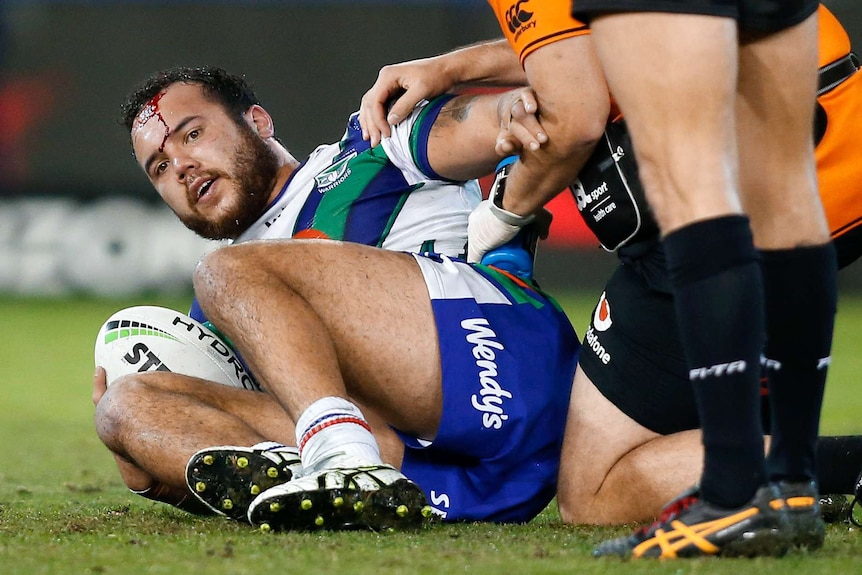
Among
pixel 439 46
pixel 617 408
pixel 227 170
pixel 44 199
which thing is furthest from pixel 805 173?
pixel 44 199

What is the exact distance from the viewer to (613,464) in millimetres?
2705

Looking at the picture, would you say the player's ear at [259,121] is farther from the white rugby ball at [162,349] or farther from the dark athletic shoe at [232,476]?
the dark athletic shoe at [232,476]

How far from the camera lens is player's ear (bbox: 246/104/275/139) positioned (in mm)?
3732

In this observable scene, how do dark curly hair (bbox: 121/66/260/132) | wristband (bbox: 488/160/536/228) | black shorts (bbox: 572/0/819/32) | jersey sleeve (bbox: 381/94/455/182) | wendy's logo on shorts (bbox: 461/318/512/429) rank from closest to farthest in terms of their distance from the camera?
black shorts (bbox: 572/0/819/32) → wendy's logo on shorts (bbox: 461/318/512/429) → wristband (bbox: 488/160/536/228) → jersey sleeve (bbox: 381/94/455/182) → dark curly hair (bbox: 121/66/260/132)

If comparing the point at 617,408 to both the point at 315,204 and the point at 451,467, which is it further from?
the point at 315,204

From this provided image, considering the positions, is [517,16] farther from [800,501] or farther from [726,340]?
[800,501]

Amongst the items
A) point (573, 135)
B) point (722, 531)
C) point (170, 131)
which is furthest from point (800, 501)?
point (170, 131)

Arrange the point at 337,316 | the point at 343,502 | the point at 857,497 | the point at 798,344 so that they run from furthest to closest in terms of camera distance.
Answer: the point at 337,316 < the point at 857,497 < the point at 343,502 < the point at 798,344

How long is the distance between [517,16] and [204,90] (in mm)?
1427

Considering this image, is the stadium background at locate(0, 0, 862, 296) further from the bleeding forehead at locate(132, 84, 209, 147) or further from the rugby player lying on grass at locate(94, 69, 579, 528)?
the rugby player lying on grass at locate(94, 69, 579, 528)

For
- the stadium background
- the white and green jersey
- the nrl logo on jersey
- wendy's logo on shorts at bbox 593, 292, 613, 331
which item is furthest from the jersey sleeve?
the stadium background

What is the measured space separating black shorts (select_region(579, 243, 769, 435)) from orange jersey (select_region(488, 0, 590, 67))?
0.51m

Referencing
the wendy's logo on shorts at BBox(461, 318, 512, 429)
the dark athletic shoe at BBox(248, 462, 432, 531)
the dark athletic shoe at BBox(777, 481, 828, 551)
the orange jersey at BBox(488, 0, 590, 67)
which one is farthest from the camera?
the wendy's logo on shorts at BBox(461, 318, 512, 429)


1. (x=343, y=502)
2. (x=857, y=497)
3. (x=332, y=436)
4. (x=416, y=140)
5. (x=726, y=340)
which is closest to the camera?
(x=726, y=340)
